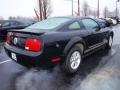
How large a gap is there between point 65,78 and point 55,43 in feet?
3.03

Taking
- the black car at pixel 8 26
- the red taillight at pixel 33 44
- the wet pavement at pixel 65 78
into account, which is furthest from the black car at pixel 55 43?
the black car at pixel 8 26

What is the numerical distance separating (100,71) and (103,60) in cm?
116

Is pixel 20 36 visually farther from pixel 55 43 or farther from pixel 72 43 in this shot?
pixel 72 43

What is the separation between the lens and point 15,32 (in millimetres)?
5137

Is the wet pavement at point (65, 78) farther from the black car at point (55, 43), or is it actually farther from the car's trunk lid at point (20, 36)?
the car's trunk lid at point (20, 36)

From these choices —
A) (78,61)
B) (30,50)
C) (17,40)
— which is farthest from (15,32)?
(78,61)

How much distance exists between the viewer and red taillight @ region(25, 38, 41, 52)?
4.50 m

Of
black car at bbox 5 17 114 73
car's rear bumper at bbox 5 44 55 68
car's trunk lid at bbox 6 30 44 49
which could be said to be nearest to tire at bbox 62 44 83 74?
black car at bbox 5 17 114 73

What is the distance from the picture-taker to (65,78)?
196 inches

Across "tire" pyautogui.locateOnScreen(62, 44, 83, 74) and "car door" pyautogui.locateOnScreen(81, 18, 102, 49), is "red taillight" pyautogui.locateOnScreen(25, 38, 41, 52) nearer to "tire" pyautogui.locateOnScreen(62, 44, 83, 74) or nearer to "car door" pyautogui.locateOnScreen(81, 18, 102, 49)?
"tire" pyautogui.locateOnScreen(62, 44, 83, 74)

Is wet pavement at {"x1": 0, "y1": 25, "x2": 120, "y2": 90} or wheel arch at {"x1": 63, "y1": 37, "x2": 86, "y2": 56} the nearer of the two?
wet pavement at {"x1": 0, "y1": 25, "x2": 120, "y2": 90}

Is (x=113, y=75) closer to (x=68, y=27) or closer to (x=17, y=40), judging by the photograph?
(x=68, y=27)

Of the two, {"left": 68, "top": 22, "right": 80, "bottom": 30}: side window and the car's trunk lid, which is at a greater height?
{"left": 68, "top": 22, "right": 80, "bottom": 30}: side window

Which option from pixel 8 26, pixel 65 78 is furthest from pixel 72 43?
pixel 8 26
